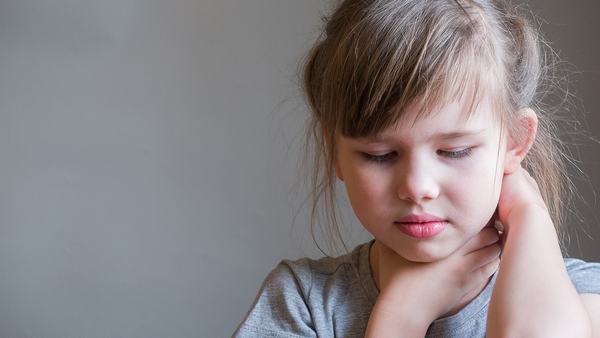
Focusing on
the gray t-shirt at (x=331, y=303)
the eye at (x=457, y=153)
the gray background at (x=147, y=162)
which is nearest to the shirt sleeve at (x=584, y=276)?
the gray t-shirt at (x=331, y=303)

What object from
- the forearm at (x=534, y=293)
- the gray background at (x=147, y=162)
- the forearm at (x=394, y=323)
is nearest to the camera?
the forearm at (x=534, y=293)

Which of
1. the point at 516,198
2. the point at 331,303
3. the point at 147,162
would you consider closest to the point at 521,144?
the point at 516,198

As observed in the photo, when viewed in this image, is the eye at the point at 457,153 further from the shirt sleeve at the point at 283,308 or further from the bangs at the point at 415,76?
the shirt sleeve at the point at 283,308

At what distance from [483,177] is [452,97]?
0.29 feet

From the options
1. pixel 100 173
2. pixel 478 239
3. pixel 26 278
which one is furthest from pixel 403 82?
pixel 26 278

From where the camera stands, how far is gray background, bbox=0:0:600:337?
1.62 meters

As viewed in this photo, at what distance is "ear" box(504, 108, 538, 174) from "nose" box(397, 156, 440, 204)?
0.13 meters

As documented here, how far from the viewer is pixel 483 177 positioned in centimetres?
90

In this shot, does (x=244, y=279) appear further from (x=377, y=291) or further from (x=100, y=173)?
(x=377, y=291)

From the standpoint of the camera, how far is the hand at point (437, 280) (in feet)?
3.12

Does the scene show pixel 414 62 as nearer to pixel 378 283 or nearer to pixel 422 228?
pixel 422 228

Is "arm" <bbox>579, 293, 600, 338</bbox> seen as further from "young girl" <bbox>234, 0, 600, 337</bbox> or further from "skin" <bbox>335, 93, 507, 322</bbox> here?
"skin" <bbox>335, 93, 507, 322</bbox>

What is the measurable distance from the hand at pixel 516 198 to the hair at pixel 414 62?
5 centimetres

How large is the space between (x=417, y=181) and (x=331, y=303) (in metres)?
0.22
